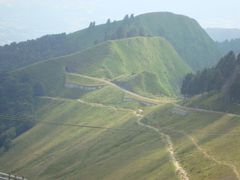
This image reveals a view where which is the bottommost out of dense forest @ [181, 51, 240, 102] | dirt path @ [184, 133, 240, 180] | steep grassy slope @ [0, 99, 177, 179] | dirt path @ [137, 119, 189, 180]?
steep grassy slope @ [0, 99, 177, 179]

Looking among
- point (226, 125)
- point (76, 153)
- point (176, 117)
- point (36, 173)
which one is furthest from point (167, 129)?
point (36, 173)

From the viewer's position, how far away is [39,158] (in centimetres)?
18625

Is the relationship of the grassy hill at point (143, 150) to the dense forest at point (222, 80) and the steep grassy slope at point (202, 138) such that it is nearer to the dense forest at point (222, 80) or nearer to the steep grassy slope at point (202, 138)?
the steep grassy slope at point (202, 138)

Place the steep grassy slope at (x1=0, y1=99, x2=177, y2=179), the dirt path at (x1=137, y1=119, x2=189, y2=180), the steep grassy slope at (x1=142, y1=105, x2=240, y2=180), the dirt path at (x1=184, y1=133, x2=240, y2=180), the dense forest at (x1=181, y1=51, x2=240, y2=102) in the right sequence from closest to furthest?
the dirt path at (x1=184, y1=133, x2=240, y2=180), the steep grassy slope at (x1=142, y1=105, x2=240, y2=180), the dirt path at (x1=137, y1=119, x2=189, y2=180), the steep grassy slope at (x1=0, y1=99, x2=177, y2=179), the dense forest at (x1=181, y1=51, x2=240, y2=102)

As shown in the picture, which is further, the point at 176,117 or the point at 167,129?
the point at 176,117

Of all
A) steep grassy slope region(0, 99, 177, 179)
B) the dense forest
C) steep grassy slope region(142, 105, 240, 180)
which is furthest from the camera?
the dense forest

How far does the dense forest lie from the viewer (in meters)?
158

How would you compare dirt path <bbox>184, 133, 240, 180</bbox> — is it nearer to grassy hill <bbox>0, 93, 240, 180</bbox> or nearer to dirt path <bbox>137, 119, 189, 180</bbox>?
grassy hill <bbox>0, 93, 240, 180</bbox>

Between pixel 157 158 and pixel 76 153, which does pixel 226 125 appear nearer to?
pixel 157 158

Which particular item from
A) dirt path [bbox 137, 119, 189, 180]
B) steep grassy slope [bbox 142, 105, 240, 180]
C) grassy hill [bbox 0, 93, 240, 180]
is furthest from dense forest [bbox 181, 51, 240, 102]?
dirt path [bbox 137, 119, 189, 180]

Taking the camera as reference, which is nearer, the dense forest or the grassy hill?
the grassy hill

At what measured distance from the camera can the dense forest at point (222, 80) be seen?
517ft

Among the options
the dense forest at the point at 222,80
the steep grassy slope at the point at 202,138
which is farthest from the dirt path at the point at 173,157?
the dense forest at the point at 222,80

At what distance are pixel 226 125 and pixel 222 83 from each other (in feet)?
122
